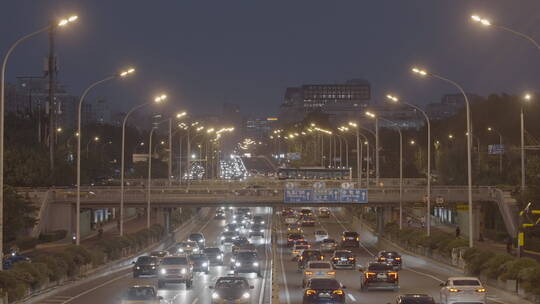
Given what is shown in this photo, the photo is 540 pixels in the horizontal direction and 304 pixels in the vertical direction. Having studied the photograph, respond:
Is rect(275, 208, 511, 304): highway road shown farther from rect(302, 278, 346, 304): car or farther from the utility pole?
the utility pole

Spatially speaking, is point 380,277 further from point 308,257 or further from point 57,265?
point 57,265

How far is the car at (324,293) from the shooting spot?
29828 mm

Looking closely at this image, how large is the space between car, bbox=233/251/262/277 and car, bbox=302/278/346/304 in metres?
16.5

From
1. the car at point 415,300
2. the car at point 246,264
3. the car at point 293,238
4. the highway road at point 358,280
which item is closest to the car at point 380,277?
the highway road at point 358,280

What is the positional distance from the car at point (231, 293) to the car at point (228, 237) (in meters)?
47.8

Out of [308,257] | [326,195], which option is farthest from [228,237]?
[308,257]

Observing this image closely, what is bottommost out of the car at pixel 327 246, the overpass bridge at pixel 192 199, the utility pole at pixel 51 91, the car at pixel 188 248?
the car at pixel 327 246

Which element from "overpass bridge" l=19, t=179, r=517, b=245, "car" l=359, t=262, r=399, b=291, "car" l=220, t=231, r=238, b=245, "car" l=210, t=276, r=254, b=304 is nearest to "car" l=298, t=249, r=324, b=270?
"car" l=359, t=262, r=399, b=291

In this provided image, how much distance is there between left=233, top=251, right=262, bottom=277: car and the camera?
4691 cm

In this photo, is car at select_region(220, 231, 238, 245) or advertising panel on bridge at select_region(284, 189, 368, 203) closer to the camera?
advertising panel on bridge at select_region(284, 189, 368, 203)

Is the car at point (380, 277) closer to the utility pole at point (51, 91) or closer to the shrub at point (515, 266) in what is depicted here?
the shrub at point (515, 266)

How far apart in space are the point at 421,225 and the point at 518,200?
31019mm

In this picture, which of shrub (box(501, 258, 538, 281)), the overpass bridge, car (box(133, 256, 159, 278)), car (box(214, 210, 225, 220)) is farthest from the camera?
car (box(214, 210, 225, 220))

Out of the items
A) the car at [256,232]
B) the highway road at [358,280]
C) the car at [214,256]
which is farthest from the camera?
the car at [256,232]
